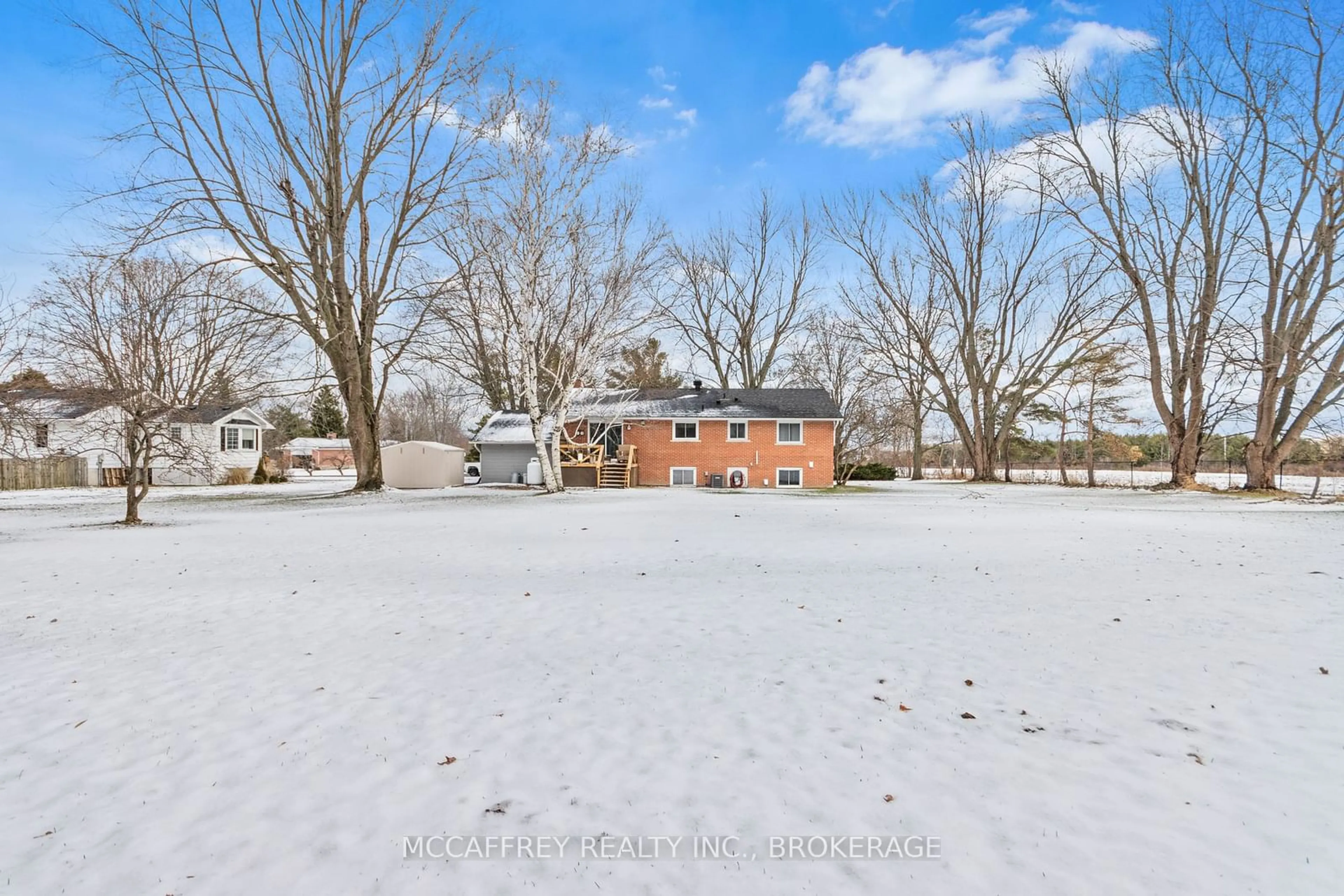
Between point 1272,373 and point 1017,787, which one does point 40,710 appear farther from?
point 1272,373

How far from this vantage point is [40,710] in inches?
159

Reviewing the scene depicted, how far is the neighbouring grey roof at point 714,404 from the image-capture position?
28.1 metres

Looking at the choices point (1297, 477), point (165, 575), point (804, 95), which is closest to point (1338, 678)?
point (165, 575)

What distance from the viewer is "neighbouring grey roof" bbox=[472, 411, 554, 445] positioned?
1220 inches

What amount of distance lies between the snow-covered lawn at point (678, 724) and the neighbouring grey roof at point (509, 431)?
72.7ft

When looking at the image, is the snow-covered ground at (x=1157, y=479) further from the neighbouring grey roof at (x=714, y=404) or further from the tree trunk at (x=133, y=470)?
the tree trunk at (x=133, y=470)

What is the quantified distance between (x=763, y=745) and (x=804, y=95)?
2013 centimetres

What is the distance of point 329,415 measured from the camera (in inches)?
2112

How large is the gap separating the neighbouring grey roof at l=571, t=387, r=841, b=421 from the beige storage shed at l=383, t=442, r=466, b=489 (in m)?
7.94

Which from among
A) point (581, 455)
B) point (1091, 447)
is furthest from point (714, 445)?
point (1091, 447)

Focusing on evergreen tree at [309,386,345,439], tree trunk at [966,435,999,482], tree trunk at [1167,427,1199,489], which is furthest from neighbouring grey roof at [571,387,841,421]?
Answer: evergreen tree at [309,386,345,439]

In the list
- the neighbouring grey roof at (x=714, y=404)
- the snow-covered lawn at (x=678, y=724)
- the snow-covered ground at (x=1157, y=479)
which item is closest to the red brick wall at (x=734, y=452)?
the neighbouring grey roof at (x=714, y=404)

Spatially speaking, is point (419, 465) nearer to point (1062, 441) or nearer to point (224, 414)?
point (224, 414)

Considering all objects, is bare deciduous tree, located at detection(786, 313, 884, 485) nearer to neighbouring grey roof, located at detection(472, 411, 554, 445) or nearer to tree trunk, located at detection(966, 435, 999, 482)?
tree trunk, located at detection(966, 435, 999, 482)
